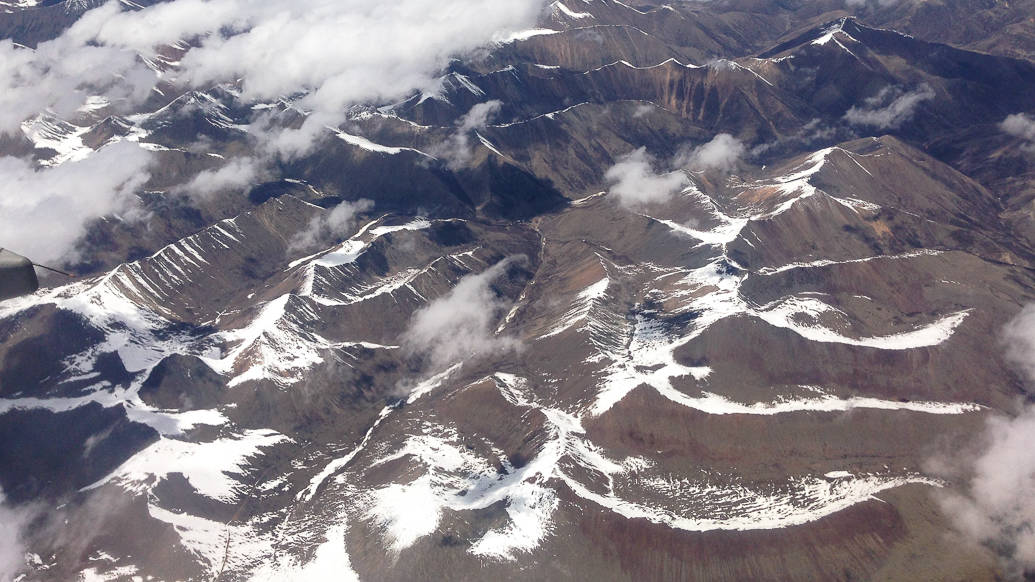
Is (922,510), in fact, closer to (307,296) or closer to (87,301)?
(307,296)

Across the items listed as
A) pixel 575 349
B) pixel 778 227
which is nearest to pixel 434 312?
pixel 575 349

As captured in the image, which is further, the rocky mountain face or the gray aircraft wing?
the rocky mountain face

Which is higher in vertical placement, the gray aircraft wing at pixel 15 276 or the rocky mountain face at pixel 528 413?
the gray aircraft wing at pixel 15 276

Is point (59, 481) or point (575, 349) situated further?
point (575, 349)

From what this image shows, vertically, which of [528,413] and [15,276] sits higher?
[15,276]

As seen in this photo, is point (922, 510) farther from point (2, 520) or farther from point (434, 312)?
point (2, 520)

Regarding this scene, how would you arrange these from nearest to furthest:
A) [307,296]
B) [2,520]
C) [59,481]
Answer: [2,520] < [59,481] < [307,296]

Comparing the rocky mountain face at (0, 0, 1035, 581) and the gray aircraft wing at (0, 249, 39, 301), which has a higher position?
the gray aircraft wing at (0, 249, 39, 301)

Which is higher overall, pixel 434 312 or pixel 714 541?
pixel 714 541

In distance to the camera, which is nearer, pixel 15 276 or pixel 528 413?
pixel 15 276

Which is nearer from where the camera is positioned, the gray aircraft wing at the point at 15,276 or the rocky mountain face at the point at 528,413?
the gray aircraft wing at the point at 15,276

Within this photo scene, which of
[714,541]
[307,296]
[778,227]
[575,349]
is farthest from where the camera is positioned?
[778,227]
